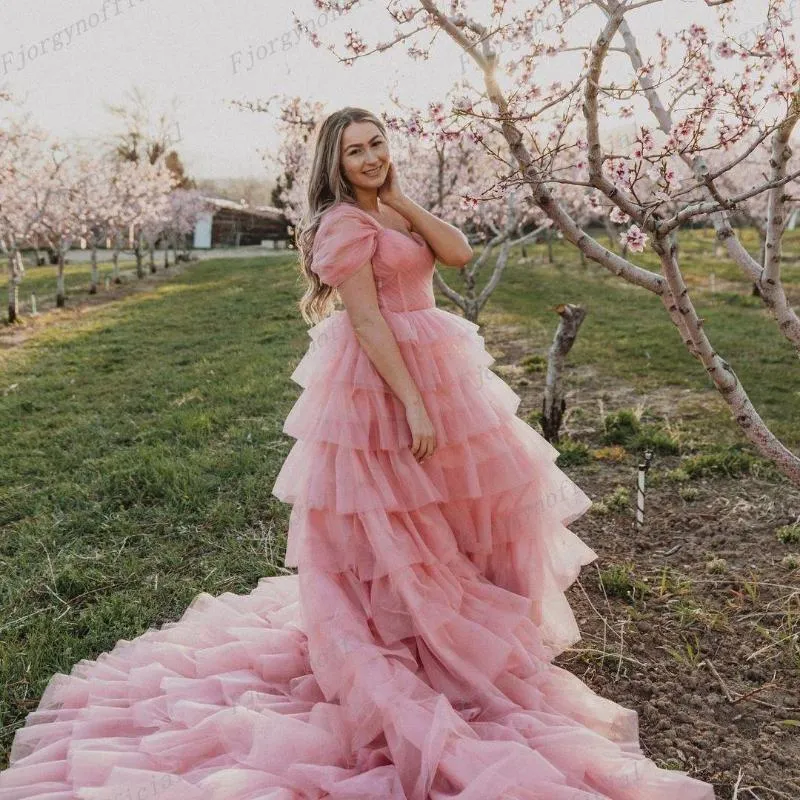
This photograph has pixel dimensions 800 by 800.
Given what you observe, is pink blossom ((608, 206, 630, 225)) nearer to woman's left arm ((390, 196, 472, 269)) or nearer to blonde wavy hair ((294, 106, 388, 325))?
woman's left arm ((390, 196, 472, 269))

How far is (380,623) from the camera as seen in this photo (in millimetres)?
2633

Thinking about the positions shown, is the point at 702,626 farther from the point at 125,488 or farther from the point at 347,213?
the point at 125,488

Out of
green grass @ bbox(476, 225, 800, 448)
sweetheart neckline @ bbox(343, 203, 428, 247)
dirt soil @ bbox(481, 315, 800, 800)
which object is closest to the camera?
dirt soil @ bbox(481, 315, 800, 800)

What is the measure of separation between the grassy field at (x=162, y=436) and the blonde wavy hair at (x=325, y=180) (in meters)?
1.82

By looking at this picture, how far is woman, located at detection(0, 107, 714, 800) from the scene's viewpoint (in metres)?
2.27

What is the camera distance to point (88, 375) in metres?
9.30

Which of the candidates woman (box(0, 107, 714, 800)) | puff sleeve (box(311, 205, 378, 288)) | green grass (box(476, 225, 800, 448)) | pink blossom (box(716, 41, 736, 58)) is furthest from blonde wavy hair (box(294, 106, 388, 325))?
green grass (box(476, 225, 800, 448))

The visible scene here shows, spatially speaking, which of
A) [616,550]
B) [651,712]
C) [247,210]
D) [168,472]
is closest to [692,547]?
[616,550]

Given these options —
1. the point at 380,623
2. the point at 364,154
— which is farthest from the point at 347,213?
the point at 380,623

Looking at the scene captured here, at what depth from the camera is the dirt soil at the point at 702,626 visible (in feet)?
8.49

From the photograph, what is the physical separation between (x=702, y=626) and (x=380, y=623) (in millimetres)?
1604

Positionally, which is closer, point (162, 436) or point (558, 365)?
point (558, 365)

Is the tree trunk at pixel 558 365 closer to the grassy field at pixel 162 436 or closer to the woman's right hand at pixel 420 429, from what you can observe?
the grassy field at pixel 162 436

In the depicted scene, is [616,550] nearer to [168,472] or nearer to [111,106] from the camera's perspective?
[168,472]
